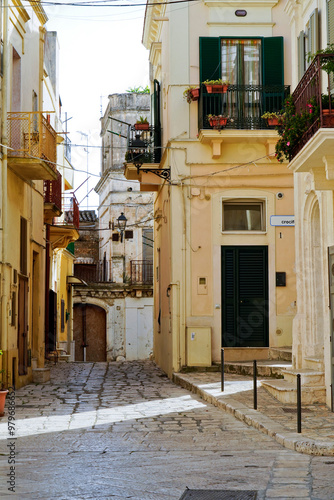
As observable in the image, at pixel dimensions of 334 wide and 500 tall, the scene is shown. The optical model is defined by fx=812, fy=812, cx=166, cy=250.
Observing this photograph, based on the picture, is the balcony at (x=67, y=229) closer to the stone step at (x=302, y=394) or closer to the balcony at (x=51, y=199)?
the balcony at (x=51, y=199)

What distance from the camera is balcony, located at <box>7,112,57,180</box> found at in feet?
53.1

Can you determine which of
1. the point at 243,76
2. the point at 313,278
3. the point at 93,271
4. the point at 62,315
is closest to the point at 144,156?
the point at 243,76

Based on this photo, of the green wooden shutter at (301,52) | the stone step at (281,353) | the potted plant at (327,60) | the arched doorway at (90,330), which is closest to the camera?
the potted plant at (327,60)

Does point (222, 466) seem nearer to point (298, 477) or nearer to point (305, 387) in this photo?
point (298, 477)

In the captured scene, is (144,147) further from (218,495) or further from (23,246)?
(218,495)

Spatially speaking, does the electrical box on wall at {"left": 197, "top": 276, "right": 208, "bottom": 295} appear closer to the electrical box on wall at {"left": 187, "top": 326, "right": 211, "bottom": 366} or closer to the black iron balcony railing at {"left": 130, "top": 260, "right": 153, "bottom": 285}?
the electrical box on wall at {"left": 187, "top": 326, "right": 211, "bottom": 366}

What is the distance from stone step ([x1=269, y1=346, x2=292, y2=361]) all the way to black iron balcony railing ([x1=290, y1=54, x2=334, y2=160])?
603cm

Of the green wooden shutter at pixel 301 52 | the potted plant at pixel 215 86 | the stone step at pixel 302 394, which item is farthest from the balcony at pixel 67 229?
the stone step at pixel 302 394

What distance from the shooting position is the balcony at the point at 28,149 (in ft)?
53.1

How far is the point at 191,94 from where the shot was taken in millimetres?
18672

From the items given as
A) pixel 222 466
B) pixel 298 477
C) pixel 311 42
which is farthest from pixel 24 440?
pixel 311 42

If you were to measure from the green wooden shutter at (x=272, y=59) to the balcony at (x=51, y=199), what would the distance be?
636 centimetres

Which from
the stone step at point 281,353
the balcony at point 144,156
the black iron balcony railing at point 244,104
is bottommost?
the stone step at point 281,353

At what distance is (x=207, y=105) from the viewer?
18.7 metres
